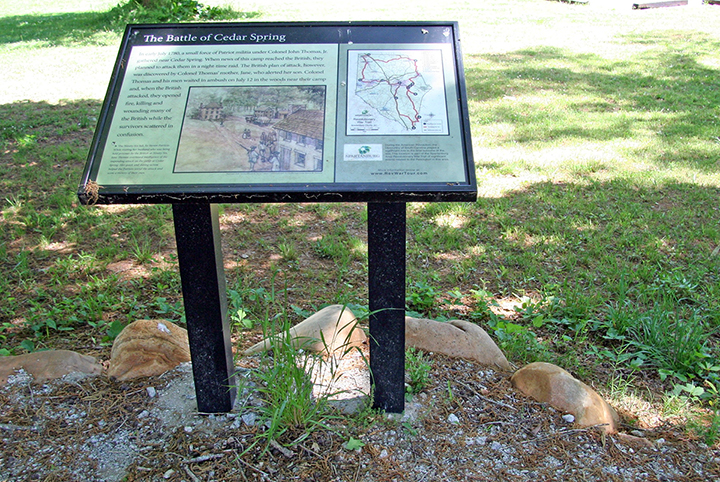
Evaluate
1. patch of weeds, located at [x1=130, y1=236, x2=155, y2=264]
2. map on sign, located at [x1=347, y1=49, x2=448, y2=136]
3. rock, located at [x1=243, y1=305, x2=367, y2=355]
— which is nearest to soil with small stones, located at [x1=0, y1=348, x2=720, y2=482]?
rock, located at [x1=243, y1=305, x2=367, y2=355]

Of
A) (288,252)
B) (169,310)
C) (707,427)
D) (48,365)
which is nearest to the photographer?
(707,427)

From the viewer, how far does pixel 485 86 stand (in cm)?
812

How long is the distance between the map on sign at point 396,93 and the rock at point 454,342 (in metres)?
1.17

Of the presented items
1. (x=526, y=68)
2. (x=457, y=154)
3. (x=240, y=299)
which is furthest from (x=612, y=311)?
(x=526, y=68)

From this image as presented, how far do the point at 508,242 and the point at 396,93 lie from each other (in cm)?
241

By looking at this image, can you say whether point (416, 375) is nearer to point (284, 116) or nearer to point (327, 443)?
point (327, 443)

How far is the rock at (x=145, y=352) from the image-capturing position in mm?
2643

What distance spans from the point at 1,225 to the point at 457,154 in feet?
13.0

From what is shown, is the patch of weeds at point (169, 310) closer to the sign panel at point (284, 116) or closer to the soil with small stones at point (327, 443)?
the soil with small stones at point (327, 443)

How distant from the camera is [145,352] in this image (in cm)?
267

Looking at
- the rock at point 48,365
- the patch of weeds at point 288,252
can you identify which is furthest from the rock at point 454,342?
the rock at point 48,365

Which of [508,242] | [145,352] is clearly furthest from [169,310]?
[508,242]

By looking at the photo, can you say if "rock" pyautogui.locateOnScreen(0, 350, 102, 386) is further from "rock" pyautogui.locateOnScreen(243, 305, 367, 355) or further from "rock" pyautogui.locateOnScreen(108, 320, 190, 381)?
"rock" pyautogui.locateOnScreen(243, 305, 367, 355)

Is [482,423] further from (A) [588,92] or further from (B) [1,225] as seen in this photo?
(A) [588,92]
